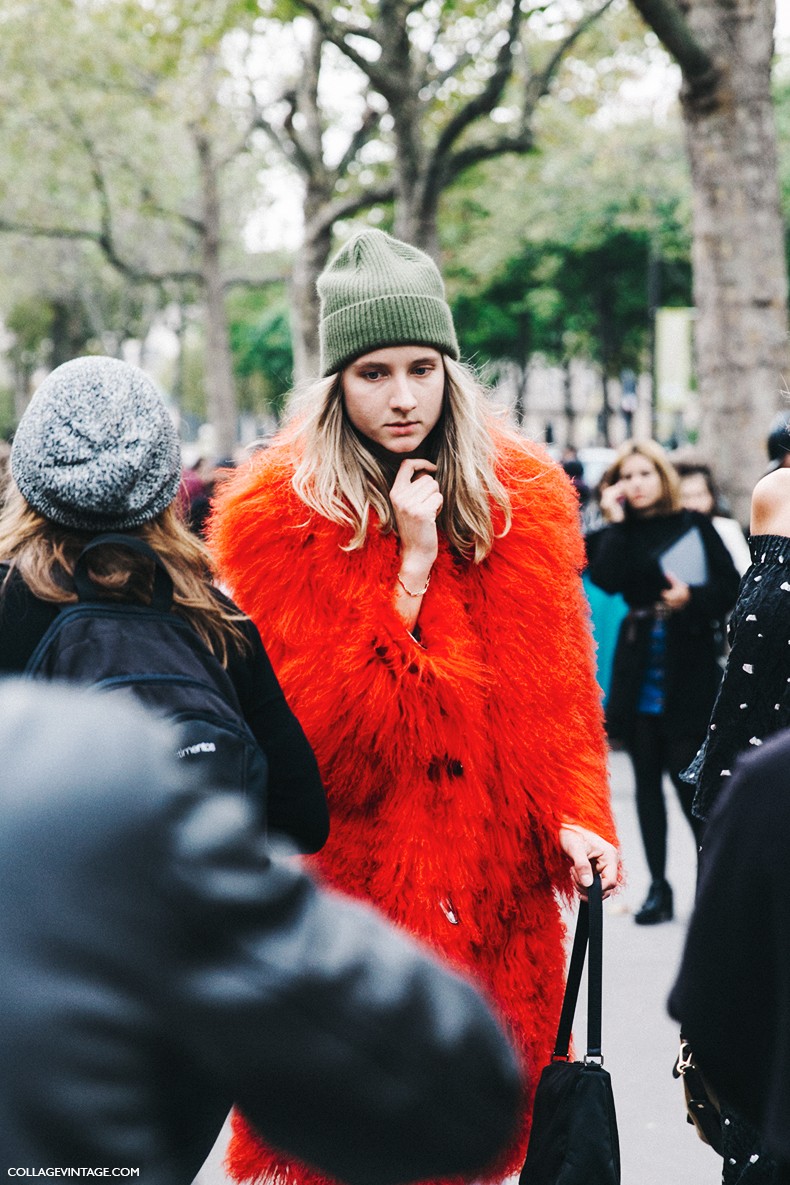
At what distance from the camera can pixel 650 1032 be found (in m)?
5.03

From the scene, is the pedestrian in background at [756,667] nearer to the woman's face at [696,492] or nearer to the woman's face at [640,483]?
the woman's face at [640,483]

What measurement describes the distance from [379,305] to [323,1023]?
2110 mm

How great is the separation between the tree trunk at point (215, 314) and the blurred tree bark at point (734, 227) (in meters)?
15.4

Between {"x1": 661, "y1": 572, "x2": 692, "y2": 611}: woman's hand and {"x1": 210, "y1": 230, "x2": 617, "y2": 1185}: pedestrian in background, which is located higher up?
{"x1": 210, "y1": 230, "x2": 617, "y2": 1185}: pedestrian in background

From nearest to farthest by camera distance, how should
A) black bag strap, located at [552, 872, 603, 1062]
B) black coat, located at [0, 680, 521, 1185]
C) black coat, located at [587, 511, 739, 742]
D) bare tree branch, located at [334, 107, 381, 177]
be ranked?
black coat, located at [0, 680, 521, 1185] < black bag strap, located at [552, 872, 603, 1062] < black coat, located at [587, 511, 739, 742] < bare tree branch, located at [334, 107, 381, 177]

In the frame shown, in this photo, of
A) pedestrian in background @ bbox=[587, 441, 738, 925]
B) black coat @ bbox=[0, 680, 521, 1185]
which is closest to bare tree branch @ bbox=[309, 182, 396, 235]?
pedestrian in background @ bbox=[587, 441, 738, 925]

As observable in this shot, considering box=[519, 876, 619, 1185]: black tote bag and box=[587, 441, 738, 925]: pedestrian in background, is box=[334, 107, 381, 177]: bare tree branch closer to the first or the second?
box=[587, 441, 738, 925]: pedestrian in background

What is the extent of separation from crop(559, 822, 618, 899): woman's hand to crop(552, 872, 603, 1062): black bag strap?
0.02 metres

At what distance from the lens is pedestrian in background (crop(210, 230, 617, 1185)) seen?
105 inches

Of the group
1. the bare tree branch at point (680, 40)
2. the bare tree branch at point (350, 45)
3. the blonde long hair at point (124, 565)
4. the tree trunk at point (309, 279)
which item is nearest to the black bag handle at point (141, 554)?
the blonde long hair at point (124, 565)

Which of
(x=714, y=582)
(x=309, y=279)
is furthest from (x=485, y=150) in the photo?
(x=714, y=582)

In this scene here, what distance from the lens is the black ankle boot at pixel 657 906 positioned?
620 cm

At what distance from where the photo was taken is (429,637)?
276 cm

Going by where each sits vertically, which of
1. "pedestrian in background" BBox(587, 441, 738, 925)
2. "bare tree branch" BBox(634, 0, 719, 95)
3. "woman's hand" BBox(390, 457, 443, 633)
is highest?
"bare tree branch" BBox(634, 0, 719, 95)
